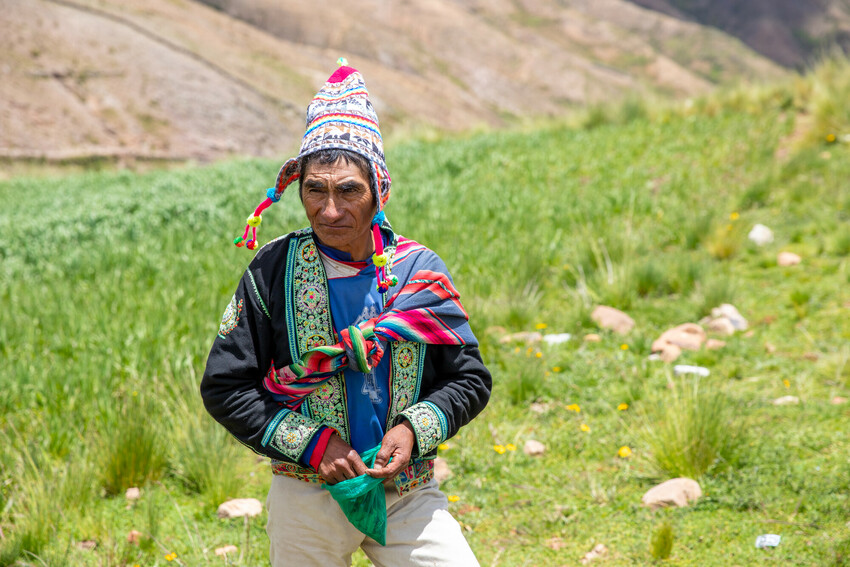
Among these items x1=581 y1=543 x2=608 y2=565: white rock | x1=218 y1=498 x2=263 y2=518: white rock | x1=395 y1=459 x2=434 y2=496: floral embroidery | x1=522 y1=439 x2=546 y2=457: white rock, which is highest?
x1=395 y1=459 x2=434 y2=496: floral embroidery

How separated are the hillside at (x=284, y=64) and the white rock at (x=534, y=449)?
10969mm

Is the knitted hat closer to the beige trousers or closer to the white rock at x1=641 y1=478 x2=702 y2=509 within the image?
the beige trousers

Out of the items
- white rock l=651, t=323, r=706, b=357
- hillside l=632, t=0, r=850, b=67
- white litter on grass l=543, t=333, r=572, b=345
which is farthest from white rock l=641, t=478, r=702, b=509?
hillside l=632, t=0, r=850, b=67

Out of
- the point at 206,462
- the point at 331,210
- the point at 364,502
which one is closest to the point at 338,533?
the point at 364,502

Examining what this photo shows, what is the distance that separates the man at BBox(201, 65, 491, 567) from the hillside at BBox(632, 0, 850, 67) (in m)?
118

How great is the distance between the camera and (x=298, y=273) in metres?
2.07

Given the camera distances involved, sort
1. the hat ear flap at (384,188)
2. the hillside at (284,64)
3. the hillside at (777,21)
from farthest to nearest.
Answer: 1. the hillside at (777,21)
2. the hillside at (284,64)
3. the hat ear flap at (384,188)

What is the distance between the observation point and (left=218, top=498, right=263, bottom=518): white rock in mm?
3562

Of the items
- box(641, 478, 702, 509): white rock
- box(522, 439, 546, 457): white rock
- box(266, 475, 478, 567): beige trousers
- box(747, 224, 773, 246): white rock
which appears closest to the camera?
box(266, 475, 478, 567): beige trousers

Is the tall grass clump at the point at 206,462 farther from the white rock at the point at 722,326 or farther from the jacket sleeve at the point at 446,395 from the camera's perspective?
the white rock at the point at 722,326

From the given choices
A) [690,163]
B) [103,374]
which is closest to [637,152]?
[690,163]

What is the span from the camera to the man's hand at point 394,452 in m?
1.93

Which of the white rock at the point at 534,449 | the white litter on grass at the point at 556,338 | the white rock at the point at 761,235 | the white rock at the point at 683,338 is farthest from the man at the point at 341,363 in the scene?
the white rock at the point at 761,235

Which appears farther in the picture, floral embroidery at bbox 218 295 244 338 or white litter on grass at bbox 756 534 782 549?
white litter on grass at bbox 756 534 782 549
